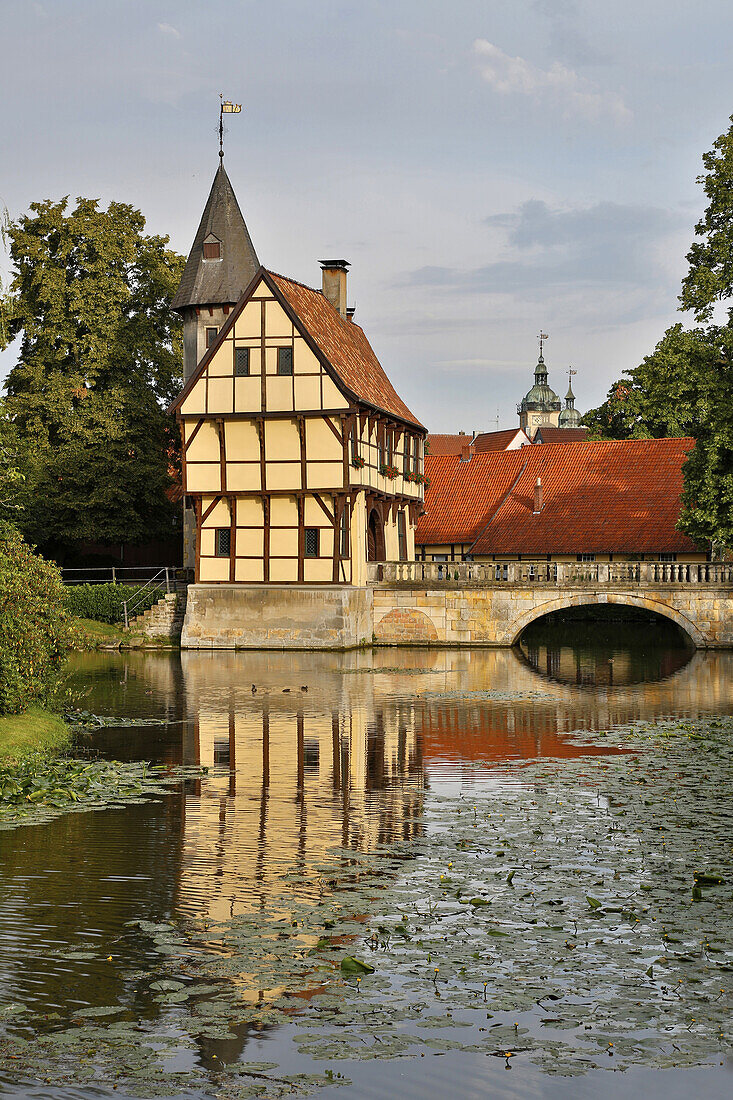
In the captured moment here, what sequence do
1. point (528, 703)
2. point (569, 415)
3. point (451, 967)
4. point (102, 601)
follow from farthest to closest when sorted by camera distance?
point (569, 415) → point (102, 601) → point (528, 703) → point (451, 967)

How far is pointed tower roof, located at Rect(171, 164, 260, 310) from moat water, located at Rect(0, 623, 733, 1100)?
2200 cm

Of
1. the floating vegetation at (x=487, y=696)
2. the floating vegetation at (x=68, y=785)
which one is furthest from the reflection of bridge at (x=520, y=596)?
the floating vegetation at (x=68, y=785)

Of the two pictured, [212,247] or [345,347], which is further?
[212,247]

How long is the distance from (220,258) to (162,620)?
11159mm

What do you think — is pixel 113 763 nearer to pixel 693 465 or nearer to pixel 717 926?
pixel 717 926

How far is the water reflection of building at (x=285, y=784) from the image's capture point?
9.72 metres

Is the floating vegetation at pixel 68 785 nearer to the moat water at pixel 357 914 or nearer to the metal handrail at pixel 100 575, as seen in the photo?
the moat water at pixel 357 914

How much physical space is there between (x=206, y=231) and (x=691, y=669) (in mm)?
20111

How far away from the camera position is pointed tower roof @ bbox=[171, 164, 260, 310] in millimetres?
38125

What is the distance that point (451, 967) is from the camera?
750 cm

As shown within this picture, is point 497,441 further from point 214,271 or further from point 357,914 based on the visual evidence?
point 357,914

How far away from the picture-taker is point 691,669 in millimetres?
27781

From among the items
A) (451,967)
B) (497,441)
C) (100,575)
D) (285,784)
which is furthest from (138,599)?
(497,441)

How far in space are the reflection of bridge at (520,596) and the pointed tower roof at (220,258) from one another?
9789 millimetres
